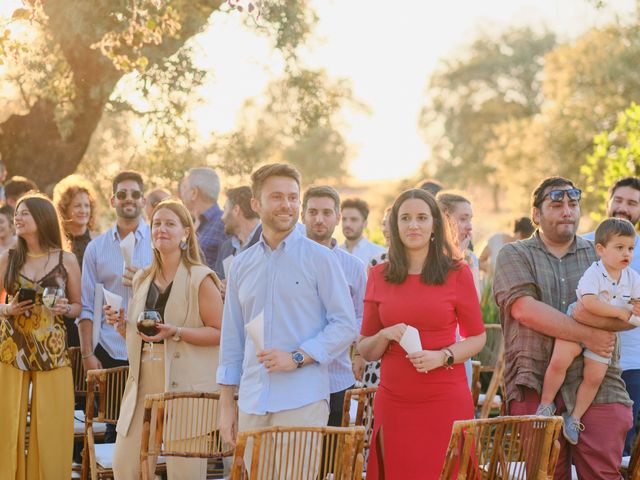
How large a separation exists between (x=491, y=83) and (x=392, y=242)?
58.1m

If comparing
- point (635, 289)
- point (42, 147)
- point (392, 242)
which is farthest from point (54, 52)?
point (635, 289)

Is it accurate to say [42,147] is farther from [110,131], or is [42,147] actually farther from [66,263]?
[110,131]

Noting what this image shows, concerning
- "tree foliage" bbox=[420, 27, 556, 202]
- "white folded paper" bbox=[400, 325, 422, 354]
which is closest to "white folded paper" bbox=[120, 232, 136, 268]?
"white folded paper" bbox=[400, 325, 422, 354]

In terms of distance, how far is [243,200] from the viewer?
779 cm

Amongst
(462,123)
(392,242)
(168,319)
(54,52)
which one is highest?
(462,123)

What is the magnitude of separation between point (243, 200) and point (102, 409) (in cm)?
227

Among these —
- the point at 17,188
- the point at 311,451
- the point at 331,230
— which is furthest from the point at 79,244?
the point at 311,451

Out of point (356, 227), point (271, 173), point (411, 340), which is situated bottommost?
point (411, 340)

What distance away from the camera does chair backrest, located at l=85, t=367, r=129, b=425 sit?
6035 mm

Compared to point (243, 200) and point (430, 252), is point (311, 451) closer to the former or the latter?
point (430, 252)

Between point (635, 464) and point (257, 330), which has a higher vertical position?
point (257, 330)

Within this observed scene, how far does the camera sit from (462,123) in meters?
61.0

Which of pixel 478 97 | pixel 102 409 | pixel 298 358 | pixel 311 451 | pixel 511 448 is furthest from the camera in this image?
pixel 478 97

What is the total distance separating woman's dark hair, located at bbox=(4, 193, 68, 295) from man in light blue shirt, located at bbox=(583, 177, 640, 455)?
11.4 ft
